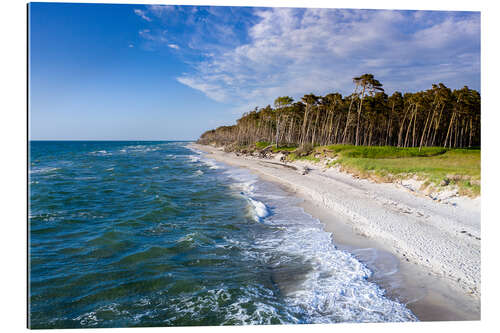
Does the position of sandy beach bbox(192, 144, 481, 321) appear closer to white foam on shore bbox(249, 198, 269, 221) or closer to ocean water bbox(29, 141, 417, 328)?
ocean water bbox(29, 141, 417, 328)

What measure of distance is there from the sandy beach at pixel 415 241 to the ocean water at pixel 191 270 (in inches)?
18.9

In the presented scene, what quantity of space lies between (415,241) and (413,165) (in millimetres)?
9873

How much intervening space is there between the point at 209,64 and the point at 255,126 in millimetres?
74269

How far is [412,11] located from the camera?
572 cm

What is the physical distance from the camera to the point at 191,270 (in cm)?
614

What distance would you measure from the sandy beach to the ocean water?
18.9 inches

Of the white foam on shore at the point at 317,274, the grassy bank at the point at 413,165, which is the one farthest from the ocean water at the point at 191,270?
the grassy bank at the point at 413,165

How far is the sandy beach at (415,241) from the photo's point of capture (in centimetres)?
464

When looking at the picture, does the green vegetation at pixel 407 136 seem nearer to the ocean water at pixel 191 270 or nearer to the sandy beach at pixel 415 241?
the sandy beach at pixel 415 241

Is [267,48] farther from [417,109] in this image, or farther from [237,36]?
[417,109]

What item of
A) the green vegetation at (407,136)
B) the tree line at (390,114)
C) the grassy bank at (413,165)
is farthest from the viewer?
the tree line at (390,114)
